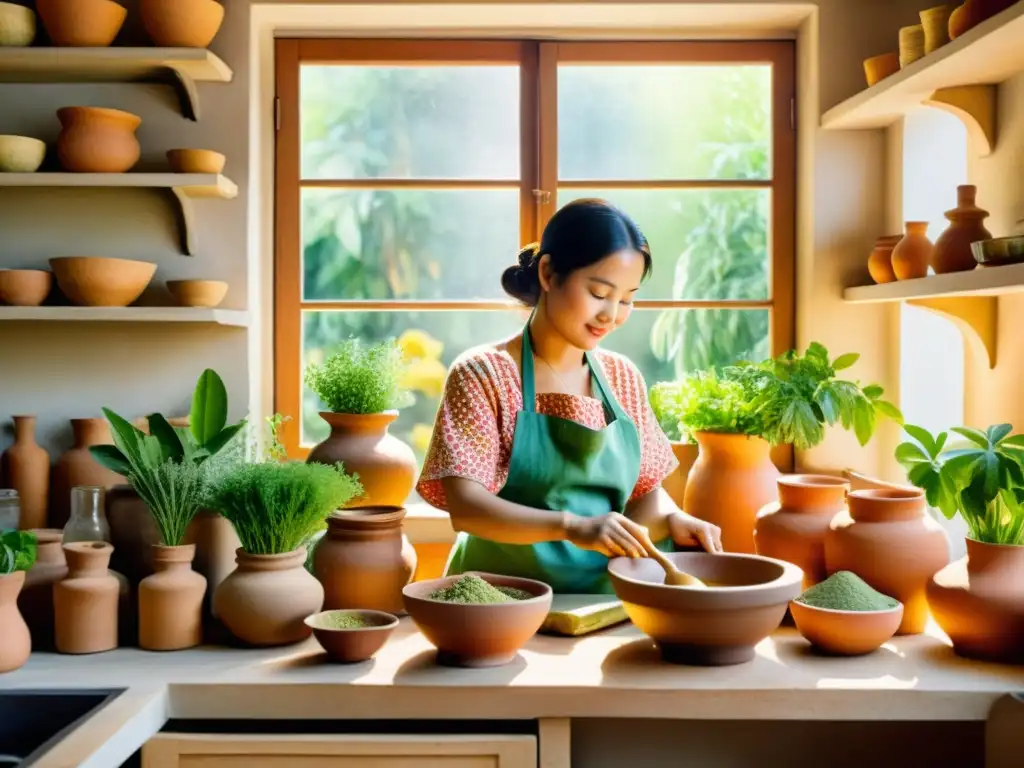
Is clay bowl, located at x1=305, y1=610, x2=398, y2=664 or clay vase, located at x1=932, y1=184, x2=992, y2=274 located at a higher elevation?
clay vase, located at x1=932, y1=184, x2=992, y2=274

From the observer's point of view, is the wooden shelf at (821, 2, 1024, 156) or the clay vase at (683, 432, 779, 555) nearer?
the wooden shelf at (821, 2, 1024, 156)

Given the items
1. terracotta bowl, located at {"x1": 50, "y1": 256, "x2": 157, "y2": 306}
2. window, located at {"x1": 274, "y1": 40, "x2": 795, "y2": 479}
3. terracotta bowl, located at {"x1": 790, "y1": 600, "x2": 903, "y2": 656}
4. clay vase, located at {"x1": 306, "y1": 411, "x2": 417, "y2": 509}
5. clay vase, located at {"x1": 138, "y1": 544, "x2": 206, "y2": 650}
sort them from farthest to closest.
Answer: window, located at {"x1": 274, "y1": 40, "x2": 795, "y2": 479} < terracotta bowl, located at {"x1": 50, "y1": 256, "x2": 157, "y2": 306} < clay vase, located at {"x1": 306, "y1": 411, "x2": 417, "y2": 509} < clay vase, located at {"x1": 138, "y1": 544, "x2": 206, "y2": 650} < terracotta bowl, located at {"x1": 790, "y1": 600, "x2": 903, "y2": 656}

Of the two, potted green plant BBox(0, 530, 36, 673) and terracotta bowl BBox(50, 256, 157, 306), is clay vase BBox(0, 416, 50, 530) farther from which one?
potted green plant BBox(0, 530, 36, 673)

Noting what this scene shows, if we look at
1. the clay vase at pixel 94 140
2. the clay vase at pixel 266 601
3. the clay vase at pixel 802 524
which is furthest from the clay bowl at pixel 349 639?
the clay vase at pixel 94 140

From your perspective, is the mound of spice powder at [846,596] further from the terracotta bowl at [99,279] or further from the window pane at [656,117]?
the terracotta bowl at [99,279]

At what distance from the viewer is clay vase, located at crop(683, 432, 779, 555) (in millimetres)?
2193

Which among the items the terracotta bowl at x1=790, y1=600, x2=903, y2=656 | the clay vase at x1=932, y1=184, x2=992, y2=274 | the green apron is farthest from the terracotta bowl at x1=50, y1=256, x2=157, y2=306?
the clay vase at x1=932, y1=184, x2=992, y2=274

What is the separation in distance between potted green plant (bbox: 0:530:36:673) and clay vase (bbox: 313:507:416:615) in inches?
19.5

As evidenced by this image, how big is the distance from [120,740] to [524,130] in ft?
5.87

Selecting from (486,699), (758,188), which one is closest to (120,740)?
(486,699)

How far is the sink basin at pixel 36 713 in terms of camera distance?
1.54 meters

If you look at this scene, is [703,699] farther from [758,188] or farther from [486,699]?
[758,188]

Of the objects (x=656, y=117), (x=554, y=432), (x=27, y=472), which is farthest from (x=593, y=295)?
(x=27, y=472)

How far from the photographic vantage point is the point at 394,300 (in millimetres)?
2658
